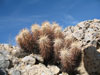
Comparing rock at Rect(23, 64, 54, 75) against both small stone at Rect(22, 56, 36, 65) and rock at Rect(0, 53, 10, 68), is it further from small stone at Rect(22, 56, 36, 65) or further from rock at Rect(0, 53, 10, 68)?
rock at Rect(0, 53, 10, 68)

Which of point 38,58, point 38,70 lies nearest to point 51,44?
point 38,58

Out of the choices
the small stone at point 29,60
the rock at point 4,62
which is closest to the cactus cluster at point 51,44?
the small stone at point 29,60

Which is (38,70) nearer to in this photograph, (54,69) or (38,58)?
(54,69)

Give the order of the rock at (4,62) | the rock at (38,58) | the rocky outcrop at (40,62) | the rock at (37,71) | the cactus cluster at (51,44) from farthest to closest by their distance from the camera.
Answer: the rock at (38,58), the cactus cluster at (51,44), the rock at (4,62), the rocky outcrop at (40,62), the rock at (37,71)

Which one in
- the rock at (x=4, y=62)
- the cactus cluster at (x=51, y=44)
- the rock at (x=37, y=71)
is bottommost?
the rock at (x=37, y=71)

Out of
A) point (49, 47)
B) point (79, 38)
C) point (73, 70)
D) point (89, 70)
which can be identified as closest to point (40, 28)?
point (49, 47)

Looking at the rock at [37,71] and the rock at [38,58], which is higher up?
the rock at [38,58]

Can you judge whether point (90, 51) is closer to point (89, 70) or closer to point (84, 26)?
point (89, 70)

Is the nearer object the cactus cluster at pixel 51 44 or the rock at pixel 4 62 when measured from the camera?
the rock at pixel 4 62

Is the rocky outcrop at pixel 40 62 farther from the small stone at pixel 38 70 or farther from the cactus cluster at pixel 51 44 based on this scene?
the cactus cluster at pixel 51 44
